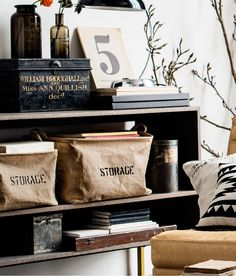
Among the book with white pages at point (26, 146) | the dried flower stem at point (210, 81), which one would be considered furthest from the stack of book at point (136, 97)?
the dried flower stem at point (210, 81)

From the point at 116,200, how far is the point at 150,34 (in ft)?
3.12

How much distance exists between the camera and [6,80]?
3234 mm

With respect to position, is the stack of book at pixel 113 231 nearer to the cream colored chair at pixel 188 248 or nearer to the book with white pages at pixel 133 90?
the book with white pages at pixel 133 90

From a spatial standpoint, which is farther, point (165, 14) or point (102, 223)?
point (165, 14)

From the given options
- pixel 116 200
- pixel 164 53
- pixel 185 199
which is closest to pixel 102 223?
pixel 116 200

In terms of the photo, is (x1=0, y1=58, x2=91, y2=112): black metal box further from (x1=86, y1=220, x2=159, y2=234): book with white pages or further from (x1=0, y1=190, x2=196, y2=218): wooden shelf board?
(x1=86, y1=220, x2=159, y2=234): book with white pages

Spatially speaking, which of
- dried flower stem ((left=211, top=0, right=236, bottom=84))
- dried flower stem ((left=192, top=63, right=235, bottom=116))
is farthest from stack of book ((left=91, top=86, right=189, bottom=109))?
dried flower stem ((left=211, top=0, right=236, bottom=84))

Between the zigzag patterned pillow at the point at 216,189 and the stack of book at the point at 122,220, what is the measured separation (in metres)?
0.62

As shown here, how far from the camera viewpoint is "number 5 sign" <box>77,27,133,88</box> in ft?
12.1

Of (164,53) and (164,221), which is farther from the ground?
(164,53)

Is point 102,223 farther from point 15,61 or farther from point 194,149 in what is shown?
point 15,61

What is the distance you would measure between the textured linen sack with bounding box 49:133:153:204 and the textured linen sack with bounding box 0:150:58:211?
0.27 ft

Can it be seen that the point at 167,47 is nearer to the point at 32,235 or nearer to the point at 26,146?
the point at 26,146

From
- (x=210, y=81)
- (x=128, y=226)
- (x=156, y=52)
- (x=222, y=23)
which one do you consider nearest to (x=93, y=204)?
(x=128, y=226)
